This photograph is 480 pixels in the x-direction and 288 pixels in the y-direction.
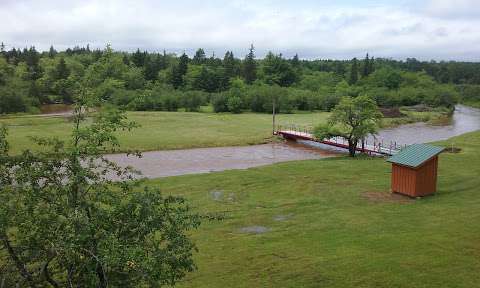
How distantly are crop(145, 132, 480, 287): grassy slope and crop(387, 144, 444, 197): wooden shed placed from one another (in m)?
0.88

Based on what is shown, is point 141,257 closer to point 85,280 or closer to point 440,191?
point 85,280

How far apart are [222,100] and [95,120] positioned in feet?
272

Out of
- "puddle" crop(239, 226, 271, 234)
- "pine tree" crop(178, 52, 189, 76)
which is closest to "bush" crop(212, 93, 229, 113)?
"pine tree" crop(178, 52, 189, 76)

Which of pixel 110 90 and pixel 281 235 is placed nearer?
pixel 110 90

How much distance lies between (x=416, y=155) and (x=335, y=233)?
8512mm

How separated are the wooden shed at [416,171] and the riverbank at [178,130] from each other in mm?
24430

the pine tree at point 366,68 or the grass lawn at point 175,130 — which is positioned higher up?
the pine tree at point 366,68

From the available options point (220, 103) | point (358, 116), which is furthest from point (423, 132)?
point (220, 103)

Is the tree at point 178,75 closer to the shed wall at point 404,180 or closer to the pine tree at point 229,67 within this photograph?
the pine tree at point 229,67

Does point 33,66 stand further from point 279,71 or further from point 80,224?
point 80,224

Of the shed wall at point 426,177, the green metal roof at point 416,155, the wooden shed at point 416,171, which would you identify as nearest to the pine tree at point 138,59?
the green metal roof at point 416,155

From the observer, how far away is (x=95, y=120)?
9266 millimetres

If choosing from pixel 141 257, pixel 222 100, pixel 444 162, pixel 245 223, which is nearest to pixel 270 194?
pixel 245 223

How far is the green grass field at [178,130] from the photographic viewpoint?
5162 centimetres
